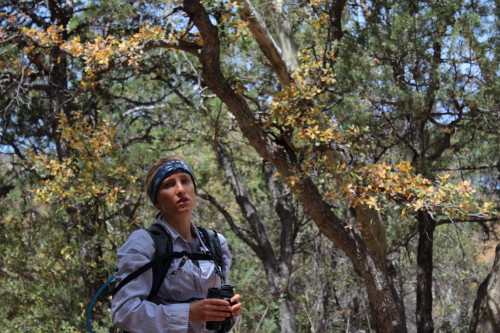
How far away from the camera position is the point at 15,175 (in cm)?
896

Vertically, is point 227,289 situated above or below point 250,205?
below

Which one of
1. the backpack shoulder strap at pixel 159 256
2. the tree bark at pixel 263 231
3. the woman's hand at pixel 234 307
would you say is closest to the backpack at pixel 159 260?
the backpack shoulder strap at pixel 159 256

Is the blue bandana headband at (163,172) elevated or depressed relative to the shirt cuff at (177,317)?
elevated

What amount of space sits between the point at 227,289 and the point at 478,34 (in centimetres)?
456

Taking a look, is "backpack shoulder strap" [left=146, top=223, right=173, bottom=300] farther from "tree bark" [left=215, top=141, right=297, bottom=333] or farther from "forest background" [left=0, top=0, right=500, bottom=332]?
"tree bark" [left=215, top=141, right=297, bottom=333]

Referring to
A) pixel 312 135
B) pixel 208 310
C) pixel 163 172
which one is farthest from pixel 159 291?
pixel 312 135

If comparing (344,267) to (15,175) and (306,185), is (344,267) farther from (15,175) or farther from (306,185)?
(15,175)

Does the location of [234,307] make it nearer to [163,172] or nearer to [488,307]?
[163,172]

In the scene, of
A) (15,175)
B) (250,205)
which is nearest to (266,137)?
(250,205)

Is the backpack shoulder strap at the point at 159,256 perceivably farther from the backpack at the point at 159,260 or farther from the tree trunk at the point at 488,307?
the tree trunk at the point at 488,307

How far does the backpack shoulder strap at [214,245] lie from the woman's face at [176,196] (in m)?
0.13

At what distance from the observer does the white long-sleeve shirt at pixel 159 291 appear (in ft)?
5.35

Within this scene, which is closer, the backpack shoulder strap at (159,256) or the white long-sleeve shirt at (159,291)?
the white long-sleeve shirt at (159,291)

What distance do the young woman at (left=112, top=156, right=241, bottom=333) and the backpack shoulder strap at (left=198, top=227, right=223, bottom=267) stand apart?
17mm
